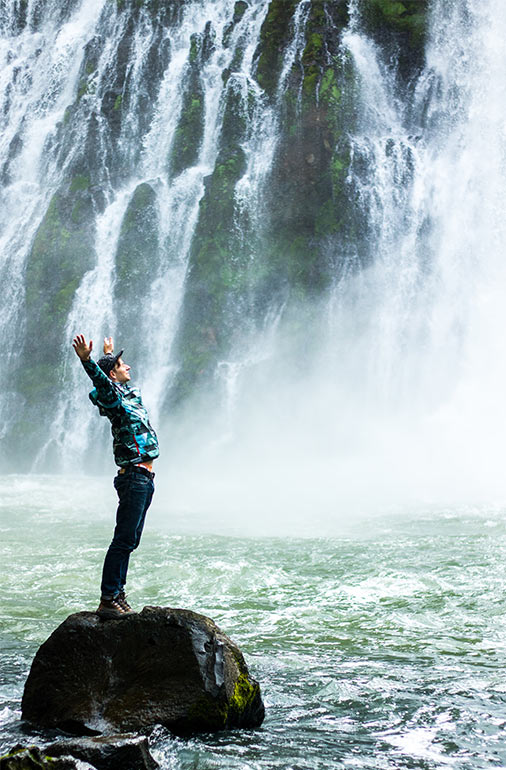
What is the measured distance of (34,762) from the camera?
9.98ft

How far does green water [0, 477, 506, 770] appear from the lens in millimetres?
3949

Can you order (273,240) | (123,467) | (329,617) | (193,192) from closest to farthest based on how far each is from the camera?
(123,467), (329,617), (273,240), (193,192)

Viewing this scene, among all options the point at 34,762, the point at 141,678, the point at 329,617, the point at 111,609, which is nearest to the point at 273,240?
the point at 329,617

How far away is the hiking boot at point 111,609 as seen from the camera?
4.47 metres

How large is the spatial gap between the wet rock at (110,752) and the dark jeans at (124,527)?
134 centimetres

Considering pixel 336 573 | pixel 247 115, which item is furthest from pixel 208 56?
pixel 336 573

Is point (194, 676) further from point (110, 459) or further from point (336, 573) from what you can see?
point (110, 459)

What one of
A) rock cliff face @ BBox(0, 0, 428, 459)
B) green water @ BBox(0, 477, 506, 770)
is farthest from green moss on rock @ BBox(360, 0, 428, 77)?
green water @ BBox(0, 477, 506, 770)

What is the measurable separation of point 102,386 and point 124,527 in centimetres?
94

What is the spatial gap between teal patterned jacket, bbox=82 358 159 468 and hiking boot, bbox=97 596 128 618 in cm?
88

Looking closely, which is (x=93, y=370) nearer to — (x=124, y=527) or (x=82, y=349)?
(x=82, y=349)

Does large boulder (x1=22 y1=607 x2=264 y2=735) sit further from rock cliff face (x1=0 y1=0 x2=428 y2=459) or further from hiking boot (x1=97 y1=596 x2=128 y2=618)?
rock cliff face (x1=0 y1=0 x2=428 y2=459)

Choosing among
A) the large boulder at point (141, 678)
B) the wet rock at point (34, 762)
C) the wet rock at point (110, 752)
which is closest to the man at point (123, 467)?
the large boulder at point (141, 678)

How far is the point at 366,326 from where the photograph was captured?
24.4 metres
